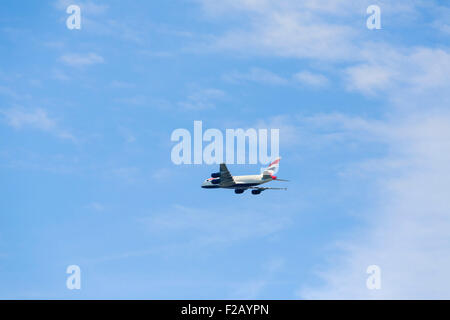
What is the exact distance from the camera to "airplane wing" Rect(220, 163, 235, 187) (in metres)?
188

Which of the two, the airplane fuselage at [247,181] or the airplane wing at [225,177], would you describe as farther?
the airplane fuselage at [247,181]

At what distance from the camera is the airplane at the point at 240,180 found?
19125 cm

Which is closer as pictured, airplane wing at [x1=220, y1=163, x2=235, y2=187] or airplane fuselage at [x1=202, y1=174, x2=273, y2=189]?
airplane wing at [x1=220, y1=163, x2=235, y2=187]

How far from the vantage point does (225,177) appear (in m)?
190

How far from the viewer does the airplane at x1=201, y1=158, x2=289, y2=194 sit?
19125cm

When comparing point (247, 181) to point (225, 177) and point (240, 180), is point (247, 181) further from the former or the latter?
point (225, 177)

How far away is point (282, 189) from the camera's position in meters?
196

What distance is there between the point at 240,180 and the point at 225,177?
4878mm

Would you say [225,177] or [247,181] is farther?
[247,181]

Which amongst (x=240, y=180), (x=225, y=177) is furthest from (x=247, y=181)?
(x=225, y=177)
